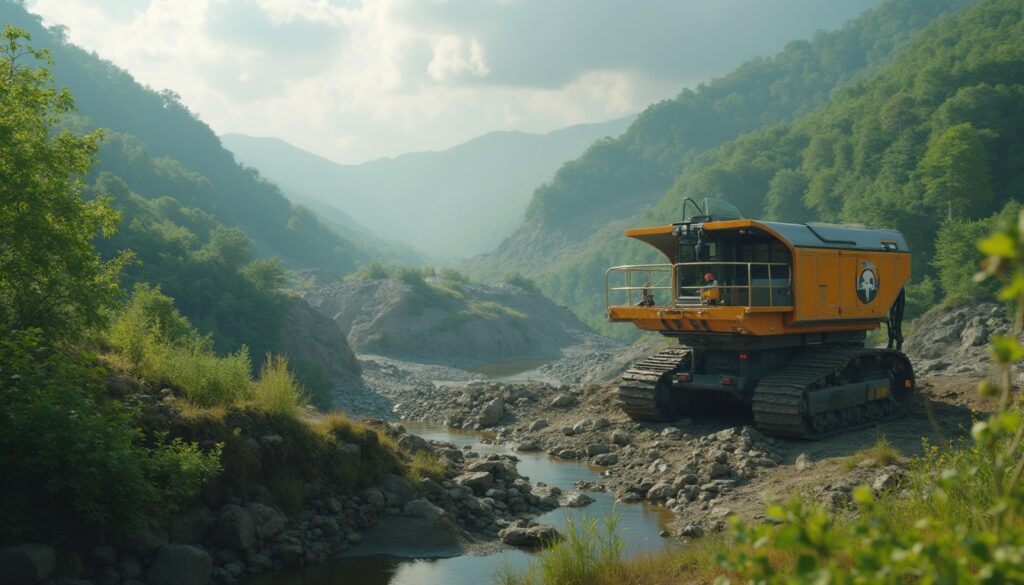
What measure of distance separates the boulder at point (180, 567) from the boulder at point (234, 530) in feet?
1.79

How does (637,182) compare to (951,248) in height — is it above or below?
above

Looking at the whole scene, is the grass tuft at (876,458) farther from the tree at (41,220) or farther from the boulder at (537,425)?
the tree at (41,220)

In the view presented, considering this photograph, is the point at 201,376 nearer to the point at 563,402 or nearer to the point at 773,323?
the point at 773,323

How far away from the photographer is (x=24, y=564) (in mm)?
7922

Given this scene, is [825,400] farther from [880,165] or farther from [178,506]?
[880,165]

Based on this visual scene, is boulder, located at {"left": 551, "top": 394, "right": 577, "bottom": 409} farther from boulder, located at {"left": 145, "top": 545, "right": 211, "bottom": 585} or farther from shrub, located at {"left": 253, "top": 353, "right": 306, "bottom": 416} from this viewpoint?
boulder, located at {"left": 145, "top": 545, "right": 211, "bottom": 585}

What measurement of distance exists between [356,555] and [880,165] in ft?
182

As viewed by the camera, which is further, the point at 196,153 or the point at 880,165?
the point at 196,153

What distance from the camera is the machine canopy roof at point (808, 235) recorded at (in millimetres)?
14961

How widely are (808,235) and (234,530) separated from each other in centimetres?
1086

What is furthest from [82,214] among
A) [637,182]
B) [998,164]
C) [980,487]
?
[637,182]

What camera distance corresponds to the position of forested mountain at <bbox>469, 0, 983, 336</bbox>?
111750 mm

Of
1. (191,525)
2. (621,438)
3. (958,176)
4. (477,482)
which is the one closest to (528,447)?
(621,438)

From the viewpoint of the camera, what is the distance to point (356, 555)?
1073 centimetres
